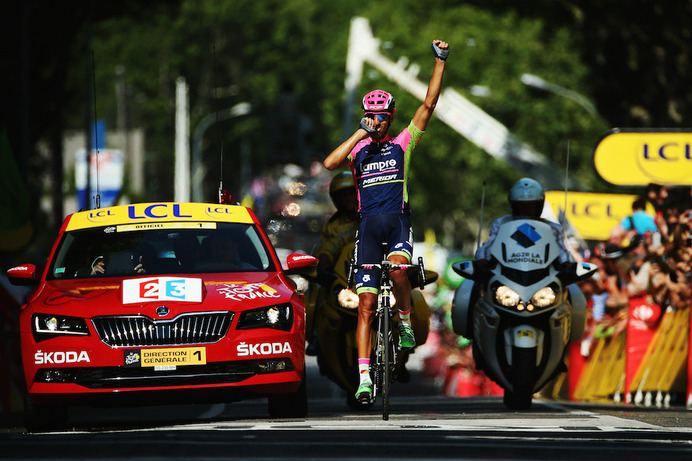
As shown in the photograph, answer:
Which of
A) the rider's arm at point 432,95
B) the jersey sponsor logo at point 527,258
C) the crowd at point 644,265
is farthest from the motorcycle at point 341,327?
the crowd at point 644,265

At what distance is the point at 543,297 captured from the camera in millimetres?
11367

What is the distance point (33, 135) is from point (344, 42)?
38142 mm

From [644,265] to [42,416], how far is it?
262 inches

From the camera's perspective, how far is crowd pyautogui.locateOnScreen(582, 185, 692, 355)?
13.8m

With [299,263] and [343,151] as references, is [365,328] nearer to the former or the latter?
[299,263]

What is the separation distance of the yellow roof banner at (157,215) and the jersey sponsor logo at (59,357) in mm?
1579

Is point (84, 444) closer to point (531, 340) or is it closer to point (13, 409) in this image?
point (531, 340)

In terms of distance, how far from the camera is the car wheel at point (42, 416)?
10.2 metres

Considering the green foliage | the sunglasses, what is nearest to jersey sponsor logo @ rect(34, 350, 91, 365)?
the sunglasses

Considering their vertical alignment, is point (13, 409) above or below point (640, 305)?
below

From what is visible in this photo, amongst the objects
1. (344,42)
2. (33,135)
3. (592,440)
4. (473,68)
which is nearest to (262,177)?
(344,42)

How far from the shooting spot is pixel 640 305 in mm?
14852

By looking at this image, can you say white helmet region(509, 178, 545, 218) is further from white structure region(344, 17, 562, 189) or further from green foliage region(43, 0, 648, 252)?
white structure region(344, 17, 562, 189)

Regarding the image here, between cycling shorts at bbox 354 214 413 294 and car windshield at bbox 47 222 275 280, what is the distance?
77 centimetres
